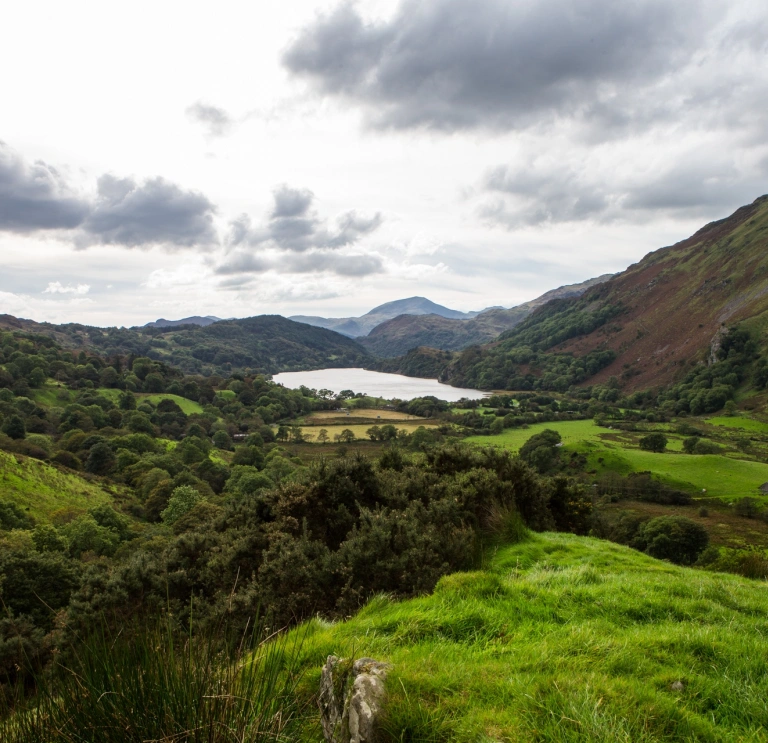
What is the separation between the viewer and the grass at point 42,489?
3929cm

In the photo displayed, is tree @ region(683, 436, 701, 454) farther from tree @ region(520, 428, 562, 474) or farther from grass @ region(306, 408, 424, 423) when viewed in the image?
grass @ region(306, 408, 424, 423)

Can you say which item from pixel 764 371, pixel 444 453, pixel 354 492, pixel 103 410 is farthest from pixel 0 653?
pixel 764 371

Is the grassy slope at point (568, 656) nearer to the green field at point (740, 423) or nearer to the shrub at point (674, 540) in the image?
the shrub at point (674, 540)

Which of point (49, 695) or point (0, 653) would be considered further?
point (0, 653)

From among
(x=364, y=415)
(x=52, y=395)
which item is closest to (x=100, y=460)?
(x=52, y=395)

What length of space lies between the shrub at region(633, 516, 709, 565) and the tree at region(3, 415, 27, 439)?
265 ft

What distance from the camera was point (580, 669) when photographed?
3559 mm

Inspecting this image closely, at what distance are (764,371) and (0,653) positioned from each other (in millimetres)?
142850

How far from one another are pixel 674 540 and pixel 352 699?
37.9m

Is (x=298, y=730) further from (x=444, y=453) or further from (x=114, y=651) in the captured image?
(x=444, y=453)

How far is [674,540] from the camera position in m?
32.8

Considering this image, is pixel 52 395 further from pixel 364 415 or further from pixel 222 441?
pixel 364 415

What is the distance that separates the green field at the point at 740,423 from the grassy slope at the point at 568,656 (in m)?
108

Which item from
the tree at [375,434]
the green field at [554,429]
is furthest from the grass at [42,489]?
the green field at [554,429]
